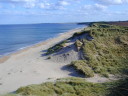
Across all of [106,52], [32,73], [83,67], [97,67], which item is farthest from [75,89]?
[106,52]

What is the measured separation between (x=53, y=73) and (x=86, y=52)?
674cm

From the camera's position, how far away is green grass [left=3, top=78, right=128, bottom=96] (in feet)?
57.8

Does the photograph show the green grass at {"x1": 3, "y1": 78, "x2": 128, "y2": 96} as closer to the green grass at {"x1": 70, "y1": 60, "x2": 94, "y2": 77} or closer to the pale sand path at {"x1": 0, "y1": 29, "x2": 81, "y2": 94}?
the pale sand path at {"x1": 0, "y1": 29, "x2": 81, "y2": 94}

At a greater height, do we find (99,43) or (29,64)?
(99,43)

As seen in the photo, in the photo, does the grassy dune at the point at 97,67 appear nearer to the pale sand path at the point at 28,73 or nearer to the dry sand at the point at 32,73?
the dry sand at the point at 32,73

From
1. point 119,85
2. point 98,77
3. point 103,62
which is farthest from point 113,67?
point 119,85

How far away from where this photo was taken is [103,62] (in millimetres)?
27109

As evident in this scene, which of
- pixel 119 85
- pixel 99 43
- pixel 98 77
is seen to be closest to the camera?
pixel 119 85

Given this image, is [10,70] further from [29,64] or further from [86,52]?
[86,52]

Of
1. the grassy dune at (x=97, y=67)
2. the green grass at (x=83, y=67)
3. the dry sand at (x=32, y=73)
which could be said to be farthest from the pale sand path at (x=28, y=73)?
the grassy dune at (x=97, y=67)

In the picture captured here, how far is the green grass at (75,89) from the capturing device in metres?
17.6

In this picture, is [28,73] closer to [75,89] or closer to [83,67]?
[83,67]

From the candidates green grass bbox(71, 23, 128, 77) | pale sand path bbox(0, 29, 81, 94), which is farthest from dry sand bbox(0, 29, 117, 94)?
green grass bbox(71, 23, 128, 77)

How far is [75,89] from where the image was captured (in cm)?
1898
